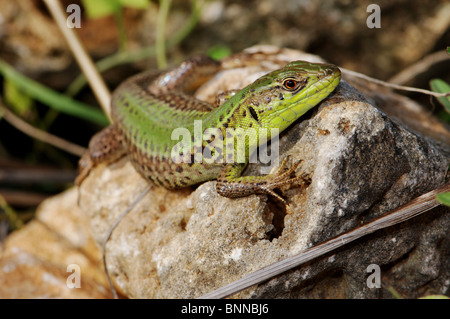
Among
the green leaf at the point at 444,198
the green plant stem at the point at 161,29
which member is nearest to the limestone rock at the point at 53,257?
the green plant stem at the point at 161,29

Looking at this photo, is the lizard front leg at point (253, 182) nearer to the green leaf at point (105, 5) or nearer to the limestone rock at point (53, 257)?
the limestone rock at point (53, 257)

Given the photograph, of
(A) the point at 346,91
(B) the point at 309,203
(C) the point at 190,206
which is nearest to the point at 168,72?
(C) the point at 190,206

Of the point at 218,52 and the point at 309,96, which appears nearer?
the point at 309,96

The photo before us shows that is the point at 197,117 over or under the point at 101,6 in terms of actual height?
under

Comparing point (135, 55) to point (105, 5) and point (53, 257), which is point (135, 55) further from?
point (53, 257)

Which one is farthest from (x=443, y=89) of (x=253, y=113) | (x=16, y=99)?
(x=16, y=99)

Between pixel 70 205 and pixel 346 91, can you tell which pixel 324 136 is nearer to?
pixel 346 91
